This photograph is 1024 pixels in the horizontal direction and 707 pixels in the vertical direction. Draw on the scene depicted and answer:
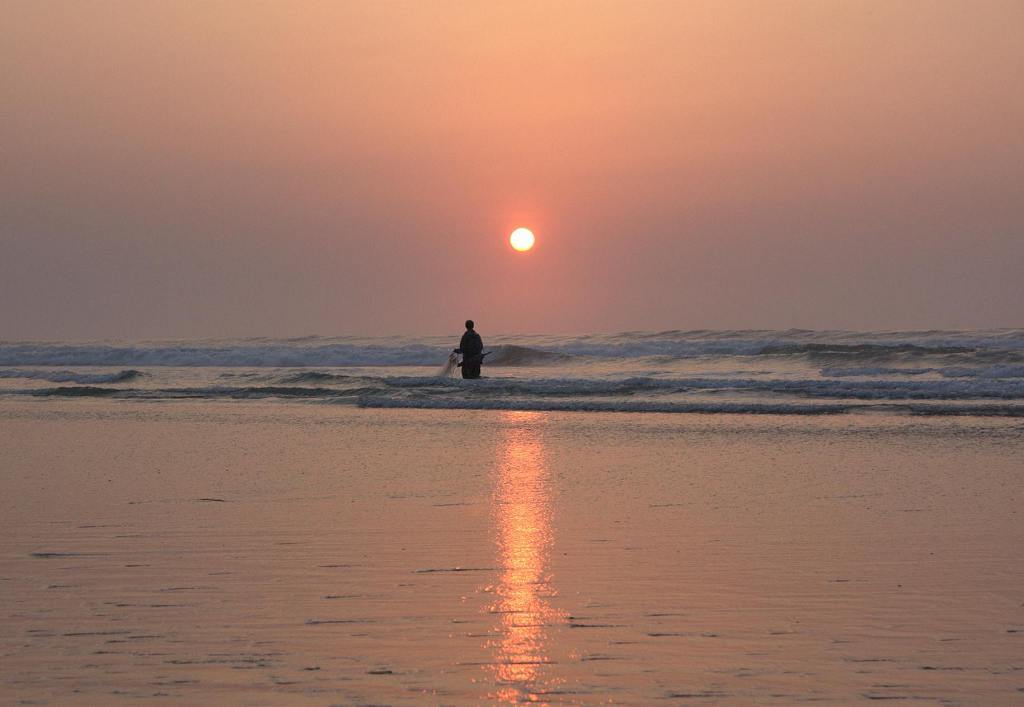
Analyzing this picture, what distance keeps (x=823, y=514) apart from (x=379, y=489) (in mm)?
3041

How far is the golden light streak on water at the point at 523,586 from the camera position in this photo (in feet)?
11.8

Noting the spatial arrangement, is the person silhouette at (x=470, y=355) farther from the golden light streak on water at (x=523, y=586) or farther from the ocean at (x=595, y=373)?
the golden light streak on water at (x=523, y=586)

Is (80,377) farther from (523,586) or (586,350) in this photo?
(523,586)

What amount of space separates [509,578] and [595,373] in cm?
3088

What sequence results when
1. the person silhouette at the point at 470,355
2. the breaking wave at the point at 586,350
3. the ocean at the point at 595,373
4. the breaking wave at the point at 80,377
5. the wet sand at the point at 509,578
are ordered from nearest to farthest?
1. the wet sand at the point at 509,578
2. the ocean at the point at 595,373
3. the person silhouette at the point at 470,355
4. the breaking wave at the point at 80,377
5. the breaking wave at the point at 586,350

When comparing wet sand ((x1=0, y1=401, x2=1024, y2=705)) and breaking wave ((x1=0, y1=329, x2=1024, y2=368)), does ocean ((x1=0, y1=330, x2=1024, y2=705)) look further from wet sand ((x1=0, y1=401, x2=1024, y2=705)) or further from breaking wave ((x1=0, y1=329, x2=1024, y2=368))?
breaking wave ((x1=0, y1=329, x2=1024, y2=368))

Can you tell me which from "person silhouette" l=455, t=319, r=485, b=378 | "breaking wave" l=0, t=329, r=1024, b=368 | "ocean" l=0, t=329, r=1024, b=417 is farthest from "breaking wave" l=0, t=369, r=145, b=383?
"breaking wave" l=0, t=329, r=1024, b=368

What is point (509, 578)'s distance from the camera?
4992 millimetres

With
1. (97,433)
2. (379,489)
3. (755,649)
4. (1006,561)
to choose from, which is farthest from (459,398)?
(755,649)

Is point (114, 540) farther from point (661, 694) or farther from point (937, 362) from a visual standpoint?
point (937, 362)

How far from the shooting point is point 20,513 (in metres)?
6.71

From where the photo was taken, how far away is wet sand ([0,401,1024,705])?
11.7 ft

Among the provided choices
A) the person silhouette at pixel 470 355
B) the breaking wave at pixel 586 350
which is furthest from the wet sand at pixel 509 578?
the breaking wave at pixel 586 350

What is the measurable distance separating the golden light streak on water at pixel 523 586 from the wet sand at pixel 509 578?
0.05ft
